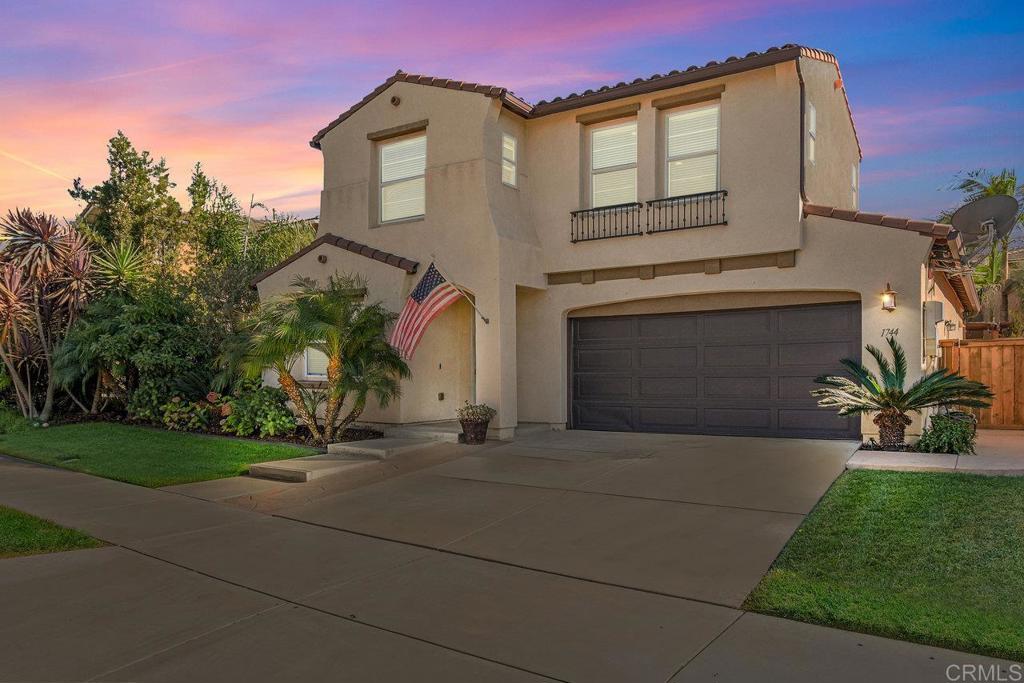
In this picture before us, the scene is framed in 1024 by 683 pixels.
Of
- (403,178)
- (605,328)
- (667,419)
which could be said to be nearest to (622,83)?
(605,328)

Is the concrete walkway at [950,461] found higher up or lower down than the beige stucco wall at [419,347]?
lower down

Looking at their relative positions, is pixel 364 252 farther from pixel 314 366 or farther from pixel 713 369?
pixel 713 369

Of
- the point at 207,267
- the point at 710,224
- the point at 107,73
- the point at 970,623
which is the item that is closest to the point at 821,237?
the point at 710,224

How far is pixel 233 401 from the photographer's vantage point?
1409 cm

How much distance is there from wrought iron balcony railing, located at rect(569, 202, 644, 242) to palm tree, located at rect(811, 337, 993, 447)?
457 centimetres

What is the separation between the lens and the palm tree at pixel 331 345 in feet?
38.3

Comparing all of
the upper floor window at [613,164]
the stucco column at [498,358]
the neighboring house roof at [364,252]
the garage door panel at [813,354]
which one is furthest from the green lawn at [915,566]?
the neighboring house roof at [364,252]

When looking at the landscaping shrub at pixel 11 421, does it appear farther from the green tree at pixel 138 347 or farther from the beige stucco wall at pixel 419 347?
the beige stucco wall at pixel 419 347

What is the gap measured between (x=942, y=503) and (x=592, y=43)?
32.8 feet

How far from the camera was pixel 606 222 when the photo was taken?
43.1ft

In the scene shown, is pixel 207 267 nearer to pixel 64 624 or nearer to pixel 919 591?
pixel 64 624

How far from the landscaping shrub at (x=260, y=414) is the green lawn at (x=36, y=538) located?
5.73 m

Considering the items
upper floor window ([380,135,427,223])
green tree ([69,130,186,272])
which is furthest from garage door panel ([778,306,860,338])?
green tree ([69,130,186,272])

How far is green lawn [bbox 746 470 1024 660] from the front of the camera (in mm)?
4387
